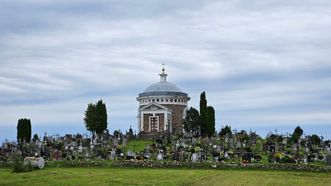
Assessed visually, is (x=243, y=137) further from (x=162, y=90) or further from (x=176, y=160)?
(x=162, y=90)

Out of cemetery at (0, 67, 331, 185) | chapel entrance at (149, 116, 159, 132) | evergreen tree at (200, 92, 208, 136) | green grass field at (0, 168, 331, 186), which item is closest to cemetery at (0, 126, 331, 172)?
cemetery at (0, 67, 331, 185)

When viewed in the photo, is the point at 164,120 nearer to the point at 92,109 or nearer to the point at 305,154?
the point at 92,109

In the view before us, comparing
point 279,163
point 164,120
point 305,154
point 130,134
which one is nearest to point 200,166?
point 279,163

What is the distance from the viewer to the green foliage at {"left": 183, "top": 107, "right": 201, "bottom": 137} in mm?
64750

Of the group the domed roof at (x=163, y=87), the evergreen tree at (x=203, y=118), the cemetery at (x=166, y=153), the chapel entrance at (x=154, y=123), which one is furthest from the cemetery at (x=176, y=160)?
the domed roof at (x=163, y=87)

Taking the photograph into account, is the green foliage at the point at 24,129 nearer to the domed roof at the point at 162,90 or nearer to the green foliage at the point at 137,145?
the green foliage at the point at 137,145

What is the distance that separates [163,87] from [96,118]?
1565 cm

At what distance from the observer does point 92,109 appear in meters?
63.3

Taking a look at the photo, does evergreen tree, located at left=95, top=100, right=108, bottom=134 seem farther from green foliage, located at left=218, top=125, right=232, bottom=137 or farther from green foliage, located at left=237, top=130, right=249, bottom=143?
green foliage, located at left=237, top=130, right=249, bottom=143

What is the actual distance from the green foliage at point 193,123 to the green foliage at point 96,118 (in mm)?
10029

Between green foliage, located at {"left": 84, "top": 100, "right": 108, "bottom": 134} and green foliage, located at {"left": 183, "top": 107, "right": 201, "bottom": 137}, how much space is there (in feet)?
32.9

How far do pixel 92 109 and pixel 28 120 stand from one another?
763 centimetres

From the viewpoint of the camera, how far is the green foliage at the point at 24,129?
5897cm

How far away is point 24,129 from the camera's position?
194ft
